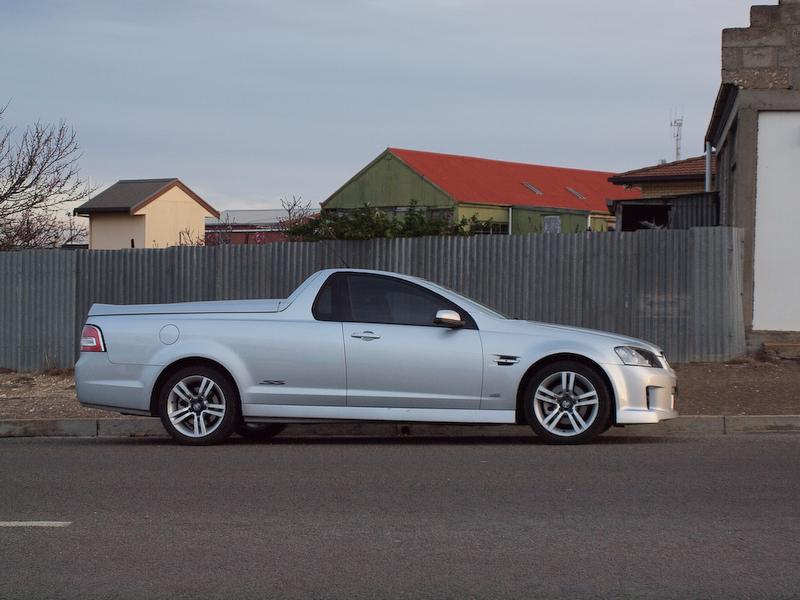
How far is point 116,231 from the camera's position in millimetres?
49844

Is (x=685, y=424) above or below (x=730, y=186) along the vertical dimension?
below

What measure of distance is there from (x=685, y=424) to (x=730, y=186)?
7826 millimetres

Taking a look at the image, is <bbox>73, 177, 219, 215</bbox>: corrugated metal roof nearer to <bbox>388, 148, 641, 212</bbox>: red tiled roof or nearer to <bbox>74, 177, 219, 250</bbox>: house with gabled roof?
<bbox>74, 177, 219, 250</bbox>: house with gabled roof

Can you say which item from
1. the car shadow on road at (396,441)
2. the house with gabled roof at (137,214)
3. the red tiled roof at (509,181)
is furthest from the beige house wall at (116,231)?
the car shadow on road at (396,441)

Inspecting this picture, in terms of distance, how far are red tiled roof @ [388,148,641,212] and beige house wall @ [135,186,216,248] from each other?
10.2m

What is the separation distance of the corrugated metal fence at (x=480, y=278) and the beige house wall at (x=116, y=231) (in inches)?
1216

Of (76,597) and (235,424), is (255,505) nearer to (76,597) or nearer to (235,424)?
(76,597)

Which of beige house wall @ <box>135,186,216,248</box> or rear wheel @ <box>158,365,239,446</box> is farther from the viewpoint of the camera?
beige house wall @ <box>135,186,216,248</box>

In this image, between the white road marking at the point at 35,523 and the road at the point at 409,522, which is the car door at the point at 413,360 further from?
the white road marking at the point at 35,523

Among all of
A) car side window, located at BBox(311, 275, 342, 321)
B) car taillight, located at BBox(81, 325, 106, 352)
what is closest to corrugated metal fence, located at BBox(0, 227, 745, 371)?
car side window, located at BBox(311, 275, 342, 321)

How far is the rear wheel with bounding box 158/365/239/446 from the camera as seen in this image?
9.91m

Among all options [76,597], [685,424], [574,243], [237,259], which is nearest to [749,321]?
[574,243]

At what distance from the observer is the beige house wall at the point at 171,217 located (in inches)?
1964

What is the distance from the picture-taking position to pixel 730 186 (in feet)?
57.5
